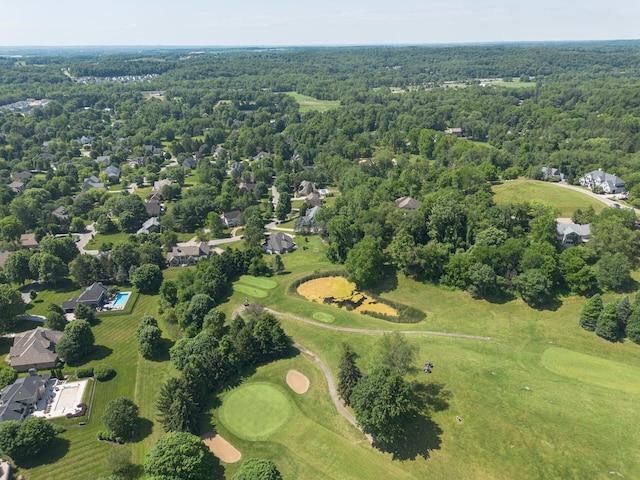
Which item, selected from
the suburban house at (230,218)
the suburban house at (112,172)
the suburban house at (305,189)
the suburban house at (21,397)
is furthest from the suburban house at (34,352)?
the suburban house at (112,172)

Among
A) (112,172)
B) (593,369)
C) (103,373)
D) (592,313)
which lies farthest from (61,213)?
(592,313)

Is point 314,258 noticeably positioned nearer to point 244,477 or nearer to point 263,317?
point 263,317

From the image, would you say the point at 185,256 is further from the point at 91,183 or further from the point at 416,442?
the point at 91,183

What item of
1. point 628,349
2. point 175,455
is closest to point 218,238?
point 175,455

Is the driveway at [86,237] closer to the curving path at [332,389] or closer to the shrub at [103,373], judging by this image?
the shrub at [103,373]

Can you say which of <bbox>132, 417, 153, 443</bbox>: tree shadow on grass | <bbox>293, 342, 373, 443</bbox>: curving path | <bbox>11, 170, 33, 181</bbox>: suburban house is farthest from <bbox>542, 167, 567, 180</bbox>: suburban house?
<bbox>11, 170, 33, 181</bbox>: suburban house
